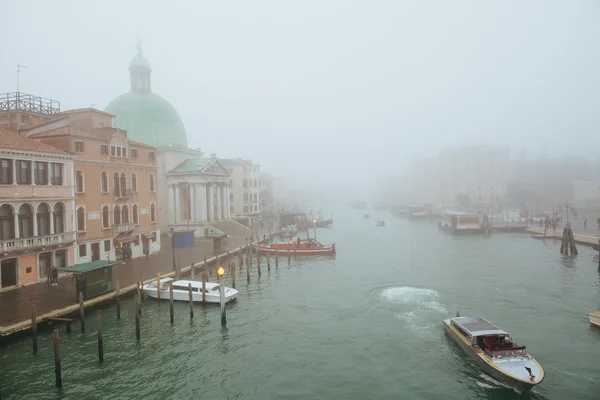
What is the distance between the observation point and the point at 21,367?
20469 millimetres

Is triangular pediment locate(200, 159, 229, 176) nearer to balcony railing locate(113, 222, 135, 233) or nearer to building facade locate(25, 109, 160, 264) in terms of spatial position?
building facade locate(25, 109, 160, 264)

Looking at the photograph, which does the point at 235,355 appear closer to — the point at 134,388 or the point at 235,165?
the point at 134,388

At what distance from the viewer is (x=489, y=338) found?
21.1 meters

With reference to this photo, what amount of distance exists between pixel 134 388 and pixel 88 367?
3.46 m

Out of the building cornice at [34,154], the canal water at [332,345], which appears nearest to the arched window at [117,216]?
the building cornice at [34,154]

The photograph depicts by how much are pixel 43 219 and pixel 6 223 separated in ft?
10.1

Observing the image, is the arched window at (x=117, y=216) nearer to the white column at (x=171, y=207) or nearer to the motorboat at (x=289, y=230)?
the white column at (x=171, y=207)

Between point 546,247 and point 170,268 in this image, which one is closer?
point 170,268

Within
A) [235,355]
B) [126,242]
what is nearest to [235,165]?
[126,242]

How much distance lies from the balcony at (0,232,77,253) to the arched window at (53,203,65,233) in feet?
2.59

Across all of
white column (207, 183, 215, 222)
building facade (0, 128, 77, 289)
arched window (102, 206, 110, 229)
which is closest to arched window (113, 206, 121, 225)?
arched window (102, 206, 110, 229)

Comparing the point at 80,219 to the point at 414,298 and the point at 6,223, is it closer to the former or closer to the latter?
the point at 6,223

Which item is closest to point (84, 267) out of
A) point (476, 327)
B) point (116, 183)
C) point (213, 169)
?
point (116, 183)

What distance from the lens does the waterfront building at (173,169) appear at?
70.2 metres
